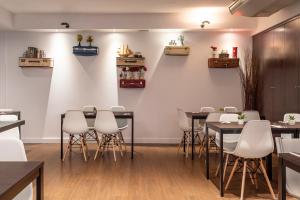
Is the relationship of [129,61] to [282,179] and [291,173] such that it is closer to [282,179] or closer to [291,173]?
[291,173]

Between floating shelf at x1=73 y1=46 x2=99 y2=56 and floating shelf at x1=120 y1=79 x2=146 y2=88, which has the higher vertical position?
floating shelf at x1=73 y1=46 x2=99 y2=56

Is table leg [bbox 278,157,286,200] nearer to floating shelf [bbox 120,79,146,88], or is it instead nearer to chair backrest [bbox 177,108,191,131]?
chair backrest [bbox 177,108,191,131]

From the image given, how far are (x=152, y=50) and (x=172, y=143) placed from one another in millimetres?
2190

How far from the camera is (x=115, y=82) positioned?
827 cm

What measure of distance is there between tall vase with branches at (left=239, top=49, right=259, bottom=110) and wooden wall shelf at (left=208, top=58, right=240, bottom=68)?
0.28 meters

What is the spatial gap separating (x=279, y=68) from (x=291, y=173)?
4488 millimetres

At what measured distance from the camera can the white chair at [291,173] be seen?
2461 mm

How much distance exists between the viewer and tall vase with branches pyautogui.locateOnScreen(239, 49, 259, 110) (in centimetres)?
783

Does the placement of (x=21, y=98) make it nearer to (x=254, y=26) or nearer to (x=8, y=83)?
(x=8, y=83)

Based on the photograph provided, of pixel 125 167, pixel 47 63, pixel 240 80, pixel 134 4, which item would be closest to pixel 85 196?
pixel 125 167

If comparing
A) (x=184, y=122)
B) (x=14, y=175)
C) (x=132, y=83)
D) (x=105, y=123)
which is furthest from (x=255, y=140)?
(x=132, y=83)

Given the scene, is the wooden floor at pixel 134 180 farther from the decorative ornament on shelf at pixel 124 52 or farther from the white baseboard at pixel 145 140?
the decorative ornament on shelf at pixel 124 52

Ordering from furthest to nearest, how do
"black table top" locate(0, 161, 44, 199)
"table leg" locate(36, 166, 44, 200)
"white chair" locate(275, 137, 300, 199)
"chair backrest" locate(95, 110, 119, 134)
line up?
"chair backrest" locate(95, 110, 119, 134), "white chair" locate(275, 137, 300, 199), "table leg" locate(36, 166, 44, 200), "black table top" locate(0, 161, 44, 199)

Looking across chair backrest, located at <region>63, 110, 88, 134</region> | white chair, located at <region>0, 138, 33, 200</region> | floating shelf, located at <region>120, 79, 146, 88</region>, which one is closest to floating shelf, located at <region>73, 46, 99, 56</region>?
floating shelf, located at <region>120, 79, 146, 88</region>
